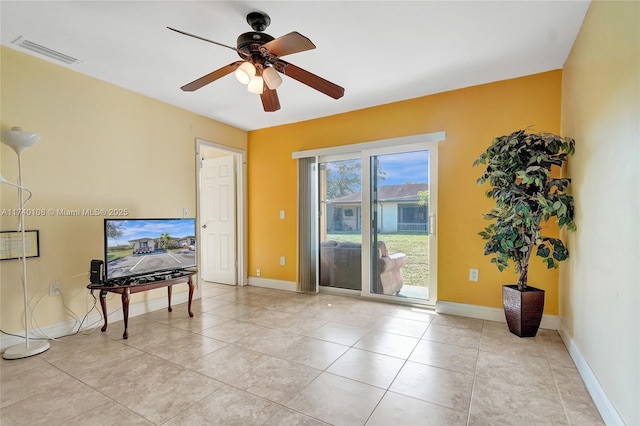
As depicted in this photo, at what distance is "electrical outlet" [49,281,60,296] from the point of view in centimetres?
273

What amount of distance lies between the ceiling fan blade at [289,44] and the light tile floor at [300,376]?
213 cm

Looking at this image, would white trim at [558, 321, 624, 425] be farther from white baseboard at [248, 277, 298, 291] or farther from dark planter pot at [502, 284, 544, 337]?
white baseboard at [248, 277, 298, 291]

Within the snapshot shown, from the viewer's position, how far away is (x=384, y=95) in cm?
351

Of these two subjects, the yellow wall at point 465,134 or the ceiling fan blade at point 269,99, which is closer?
the ceiling fan blade at point 269,99

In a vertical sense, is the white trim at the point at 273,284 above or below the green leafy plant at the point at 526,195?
below

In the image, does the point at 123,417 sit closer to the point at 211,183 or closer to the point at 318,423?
the point at 318,423

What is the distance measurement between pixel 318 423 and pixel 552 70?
3.65 meters

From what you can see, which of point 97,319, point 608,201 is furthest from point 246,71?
point 97,319

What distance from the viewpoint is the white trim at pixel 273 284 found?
451 cm

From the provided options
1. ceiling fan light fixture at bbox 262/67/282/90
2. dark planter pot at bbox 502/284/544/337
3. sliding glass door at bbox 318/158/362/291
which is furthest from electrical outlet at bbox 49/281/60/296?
dark planter pot at bbox 502/284/544/337

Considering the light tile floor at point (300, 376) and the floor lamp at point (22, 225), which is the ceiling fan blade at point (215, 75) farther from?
the light tile floor at point (300, 376)

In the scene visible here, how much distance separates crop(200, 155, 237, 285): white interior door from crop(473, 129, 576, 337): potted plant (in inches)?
146

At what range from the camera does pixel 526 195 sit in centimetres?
250

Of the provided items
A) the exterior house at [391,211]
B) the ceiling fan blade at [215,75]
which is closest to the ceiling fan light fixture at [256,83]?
the ceiling fan blade at [215,75]
